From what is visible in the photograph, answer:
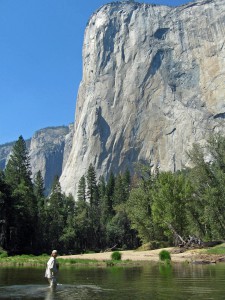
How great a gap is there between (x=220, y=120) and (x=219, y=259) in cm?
12031

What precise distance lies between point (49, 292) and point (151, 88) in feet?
525

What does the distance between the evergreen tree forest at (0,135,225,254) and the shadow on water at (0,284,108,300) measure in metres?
34.0

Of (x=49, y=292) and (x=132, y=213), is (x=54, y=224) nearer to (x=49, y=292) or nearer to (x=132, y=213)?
(x=132, y=213)

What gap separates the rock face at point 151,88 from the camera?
160 meters

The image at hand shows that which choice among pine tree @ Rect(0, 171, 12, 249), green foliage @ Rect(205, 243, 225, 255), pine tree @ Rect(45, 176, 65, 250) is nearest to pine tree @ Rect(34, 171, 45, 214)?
pine tree @ Rect(45, 176, 65, 250)

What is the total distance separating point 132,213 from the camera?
69.2 m

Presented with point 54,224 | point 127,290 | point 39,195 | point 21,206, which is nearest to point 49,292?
point 127,290

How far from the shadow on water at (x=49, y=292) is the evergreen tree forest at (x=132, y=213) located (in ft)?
111

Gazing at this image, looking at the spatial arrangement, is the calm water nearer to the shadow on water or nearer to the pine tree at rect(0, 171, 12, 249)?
the shadow on water

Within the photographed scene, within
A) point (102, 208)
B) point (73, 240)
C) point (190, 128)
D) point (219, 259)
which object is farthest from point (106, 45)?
point (219, 259)

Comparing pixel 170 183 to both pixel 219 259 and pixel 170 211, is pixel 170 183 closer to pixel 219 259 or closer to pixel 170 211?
pixel 170 211

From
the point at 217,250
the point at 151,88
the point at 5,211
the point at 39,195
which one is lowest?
the point at 217,250

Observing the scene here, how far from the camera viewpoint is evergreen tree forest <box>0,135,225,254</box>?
52844mm

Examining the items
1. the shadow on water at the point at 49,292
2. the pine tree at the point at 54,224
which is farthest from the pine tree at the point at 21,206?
the shadow on water at the point at 49,292
